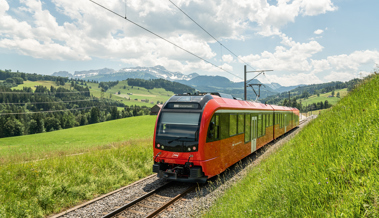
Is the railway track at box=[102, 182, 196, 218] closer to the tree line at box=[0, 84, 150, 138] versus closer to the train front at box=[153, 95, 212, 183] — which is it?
the train front at box=[153, 95, 212, 183]

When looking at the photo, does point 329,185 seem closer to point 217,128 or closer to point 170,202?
point 170,202

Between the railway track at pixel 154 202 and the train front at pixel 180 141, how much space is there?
19.6 inches

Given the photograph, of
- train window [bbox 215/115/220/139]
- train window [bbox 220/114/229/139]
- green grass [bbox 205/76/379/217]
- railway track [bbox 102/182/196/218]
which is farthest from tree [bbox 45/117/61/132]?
green grass [bbox 205/76/379/217]

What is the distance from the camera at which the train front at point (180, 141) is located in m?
8.14

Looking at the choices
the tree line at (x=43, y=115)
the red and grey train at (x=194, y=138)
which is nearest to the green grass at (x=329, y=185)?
the red and grey train at (x=194, y=138)

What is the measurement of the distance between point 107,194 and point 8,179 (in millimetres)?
3225

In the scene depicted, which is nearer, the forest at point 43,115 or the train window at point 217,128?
the train window at point 217,128

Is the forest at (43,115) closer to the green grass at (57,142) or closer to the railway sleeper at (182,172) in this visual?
the green grass at (57,142)

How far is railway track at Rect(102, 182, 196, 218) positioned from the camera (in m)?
6.40

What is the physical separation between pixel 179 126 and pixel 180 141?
605 millimetres

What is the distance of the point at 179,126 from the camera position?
8.65 metres

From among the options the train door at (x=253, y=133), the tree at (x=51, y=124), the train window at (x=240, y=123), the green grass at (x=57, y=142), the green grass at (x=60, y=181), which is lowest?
the tree at (x=51, y=124)

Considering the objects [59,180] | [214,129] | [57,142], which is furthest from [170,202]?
[57,142]

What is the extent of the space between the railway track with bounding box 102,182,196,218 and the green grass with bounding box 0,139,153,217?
177 centimetres
